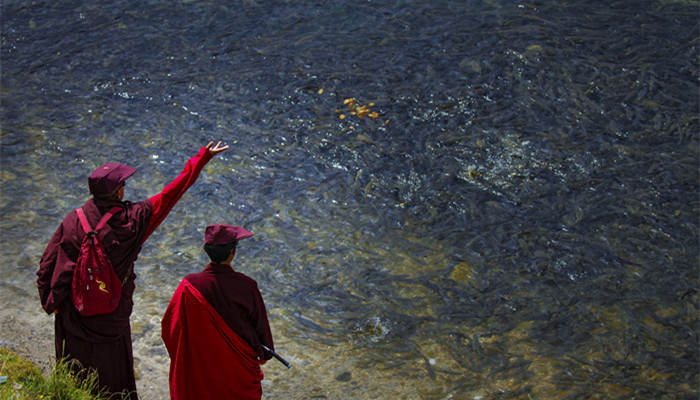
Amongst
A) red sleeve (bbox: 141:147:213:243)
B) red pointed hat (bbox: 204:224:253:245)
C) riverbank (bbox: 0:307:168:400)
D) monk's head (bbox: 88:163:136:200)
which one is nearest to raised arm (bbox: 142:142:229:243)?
red sleeve (bbox: 141:147:213:243)

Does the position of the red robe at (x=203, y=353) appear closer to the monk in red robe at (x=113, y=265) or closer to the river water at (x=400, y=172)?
the monk in red robe at (x=113, y=265)

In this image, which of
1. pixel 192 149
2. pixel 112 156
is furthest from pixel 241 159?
pixel 112 156

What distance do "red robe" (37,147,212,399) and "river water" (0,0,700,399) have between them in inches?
38.2

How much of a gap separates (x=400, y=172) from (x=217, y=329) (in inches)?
171

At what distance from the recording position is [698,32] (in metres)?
9.51

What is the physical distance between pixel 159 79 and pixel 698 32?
7747mm

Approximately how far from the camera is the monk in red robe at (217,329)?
3.70 meters

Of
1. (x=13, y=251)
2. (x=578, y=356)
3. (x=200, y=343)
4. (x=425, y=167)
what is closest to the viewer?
(x=200, y=343)

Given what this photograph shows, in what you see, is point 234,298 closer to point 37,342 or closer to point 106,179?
point 106,179

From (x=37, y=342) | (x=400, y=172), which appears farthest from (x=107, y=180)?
(x=400, y=172)

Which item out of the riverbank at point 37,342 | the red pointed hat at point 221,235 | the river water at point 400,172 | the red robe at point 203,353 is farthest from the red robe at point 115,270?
the river water at point 400,172

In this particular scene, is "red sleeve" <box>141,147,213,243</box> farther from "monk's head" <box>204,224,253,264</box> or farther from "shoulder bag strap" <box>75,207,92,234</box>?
"monk's head" <box>204,224,253,264</box>

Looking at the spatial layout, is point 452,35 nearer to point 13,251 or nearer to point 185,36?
point 185,36

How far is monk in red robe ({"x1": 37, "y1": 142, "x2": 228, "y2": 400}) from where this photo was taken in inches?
155
